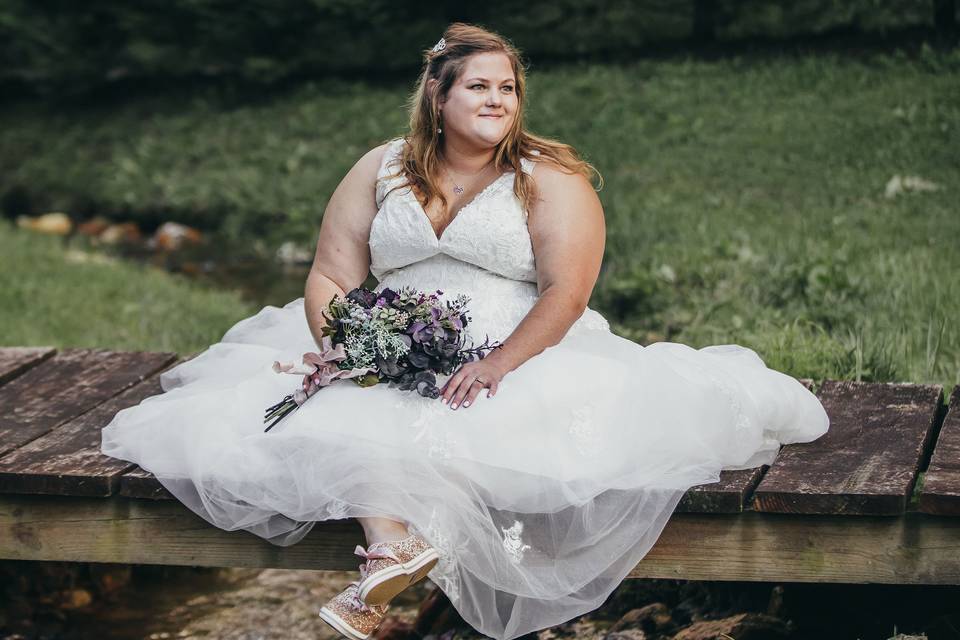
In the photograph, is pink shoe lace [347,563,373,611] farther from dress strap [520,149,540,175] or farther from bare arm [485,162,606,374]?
dress strap [520,149,540,175]

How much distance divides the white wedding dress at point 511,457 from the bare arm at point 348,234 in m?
0.43

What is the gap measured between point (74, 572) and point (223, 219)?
552 centimetres

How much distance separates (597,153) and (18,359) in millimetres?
4924

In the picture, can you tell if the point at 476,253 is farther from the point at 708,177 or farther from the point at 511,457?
the point at 708,177

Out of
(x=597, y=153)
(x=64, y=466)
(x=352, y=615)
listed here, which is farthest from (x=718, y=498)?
(x=597, y=153)

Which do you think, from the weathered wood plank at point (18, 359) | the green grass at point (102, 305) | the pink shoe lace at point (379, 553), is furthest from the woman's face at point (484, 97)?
the green grass at point (102, 305)

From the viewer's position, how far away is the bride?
303 cm

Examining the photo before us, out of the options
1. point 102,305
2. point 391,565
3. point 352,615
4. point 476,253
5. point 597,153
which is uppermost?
point 476,253

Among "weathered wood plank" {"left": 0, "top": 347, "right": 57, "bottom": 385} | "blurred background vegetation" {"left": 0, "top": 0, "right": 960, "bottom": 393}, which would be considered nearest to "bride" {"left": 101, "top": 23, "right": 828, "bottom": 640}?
"weathered wood plank" {"left": 0, "top": 347, "right": 57, "bottom": 385}

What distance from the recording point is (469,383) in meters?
3.20

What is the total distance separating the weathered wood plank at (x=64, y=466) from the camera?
11.0 ft

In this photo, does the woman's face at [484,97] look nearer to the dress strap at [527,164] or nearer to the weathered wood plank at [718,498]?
the dress strap at [527,164]

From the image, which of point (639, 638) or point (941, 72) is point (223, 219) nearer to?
point (941, 72)

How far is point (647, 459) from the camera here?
10.3 feet
